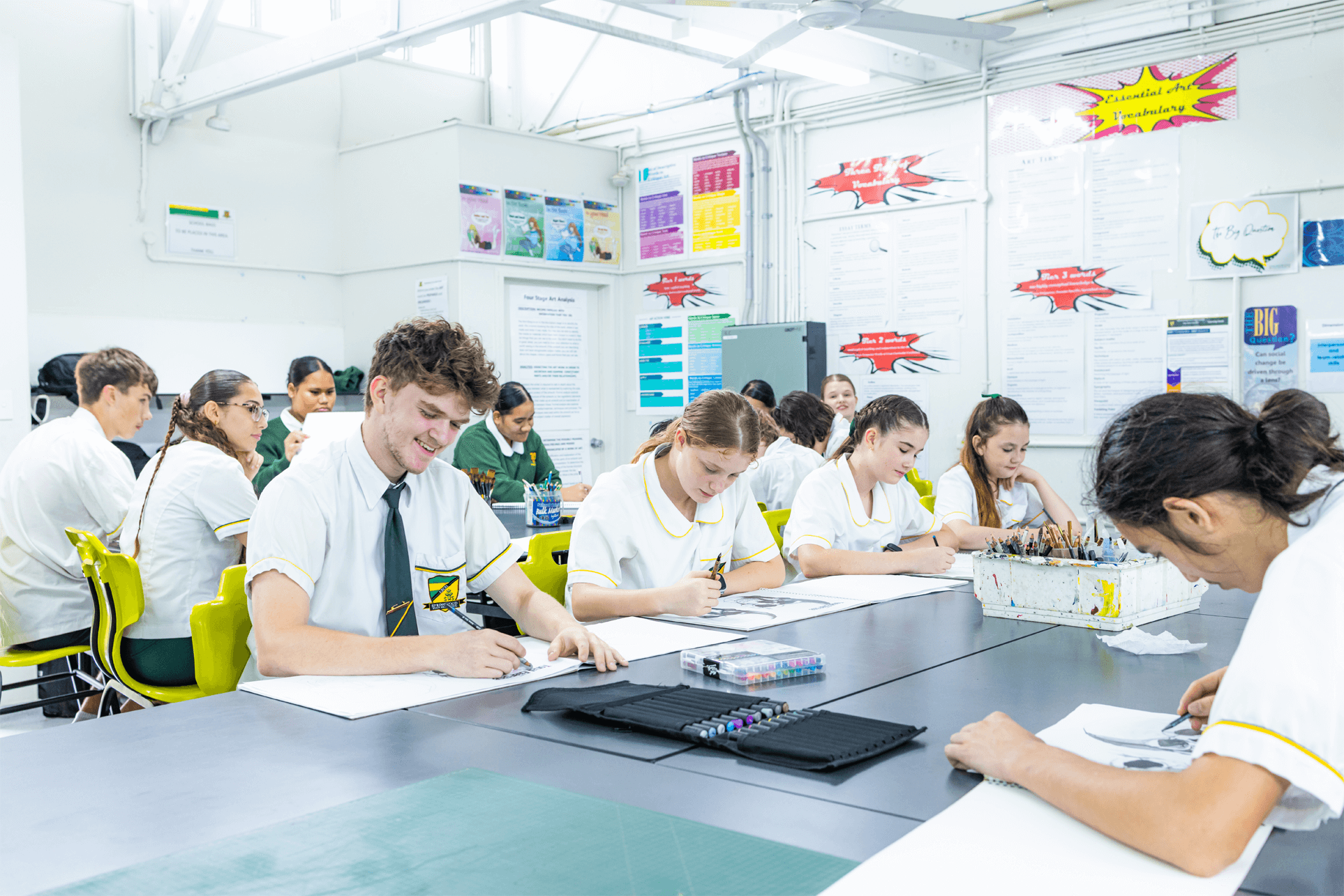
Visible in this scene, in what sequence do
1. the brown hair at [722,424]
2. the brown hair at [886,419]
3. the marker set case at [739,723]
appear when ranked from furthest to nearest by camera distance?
the brown hair at [886,419]
the brown hair at [722,424]
the marker set case at [739,723]

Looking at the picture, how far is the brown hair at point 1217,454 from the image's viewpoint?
109cm

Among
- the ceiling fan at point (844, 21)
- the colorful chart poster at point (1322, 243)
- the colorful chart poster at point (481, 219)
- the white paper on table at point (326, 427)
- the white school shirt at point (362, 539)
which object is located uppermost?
the ceiling fan at point (844, 21)

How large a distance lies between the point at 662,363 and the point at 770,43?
302 centimetres

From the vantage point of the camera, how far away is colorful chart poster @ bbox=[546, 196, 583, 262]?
6.75 m

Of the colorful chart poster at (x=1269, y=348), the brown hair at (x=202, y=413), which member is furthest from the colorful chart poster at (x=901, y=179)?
the brown hair at (x=202, y=413)

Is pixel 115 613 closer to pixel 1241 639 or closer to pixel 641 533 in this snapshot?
pixel 641 533

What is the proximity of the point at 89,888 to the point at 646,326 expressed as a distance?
6203mm

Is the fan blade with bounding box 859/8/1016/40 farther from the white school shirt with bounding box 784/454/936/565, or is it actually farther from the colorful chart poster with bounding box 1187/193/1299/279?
the white school shirt with bounding box 784/454/936/565

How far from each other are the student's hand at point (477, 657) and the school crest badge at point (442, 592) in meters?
0.42

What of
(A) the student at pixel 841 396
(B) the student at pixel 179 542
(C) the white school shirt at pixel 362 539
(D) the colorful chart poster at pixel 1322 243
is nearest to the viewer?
(C) the white school shirt at pixel 362 539

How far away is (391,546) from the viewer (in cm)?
208

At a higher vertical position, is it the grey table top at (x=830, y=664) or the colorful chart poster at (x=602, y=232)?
the colorful chart poster at (x=602, y=232)

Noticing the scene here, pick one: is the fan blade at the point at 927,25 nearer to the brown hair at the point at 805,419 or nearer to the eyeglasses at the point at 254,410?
the brown hair at the point at 805,419

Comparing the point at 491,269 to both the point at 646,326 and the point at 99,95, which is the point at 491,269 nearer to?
the point at 646,326
